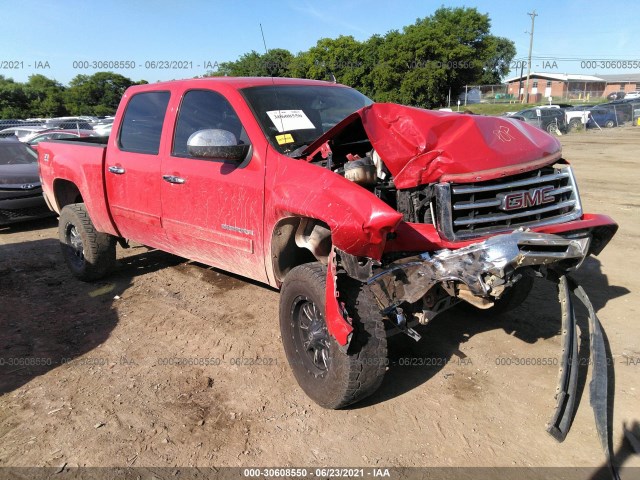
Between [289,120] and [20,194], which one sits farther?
[20,194]

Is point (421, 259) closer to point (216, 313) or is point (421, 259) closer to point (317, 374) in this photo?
point (317, 374)

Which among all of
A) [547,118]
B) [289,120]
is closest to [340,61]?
[547,118]

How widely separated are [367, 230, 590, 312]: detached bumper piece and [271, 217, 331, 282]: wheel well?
0.56m

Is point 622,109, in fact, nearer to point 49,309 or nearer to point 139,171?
point 139,171

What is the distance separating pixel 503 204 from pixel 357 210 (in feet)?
2.91

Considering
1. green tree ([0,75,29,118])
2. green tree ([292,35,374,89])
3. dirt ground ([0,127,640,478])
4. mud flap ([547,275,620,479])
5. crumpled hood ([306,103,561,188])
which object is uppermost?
green tree ([292,35,374,89])

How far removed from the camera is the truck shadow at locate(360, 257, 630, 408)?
3346 millimetres

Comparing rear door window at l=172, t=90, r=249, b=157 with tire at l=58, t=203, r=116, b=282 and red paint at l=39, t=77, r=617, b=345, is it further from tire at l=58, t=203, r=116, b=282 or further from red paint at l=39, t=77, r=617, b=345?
tire at l=58, t=203, r=116, b=282

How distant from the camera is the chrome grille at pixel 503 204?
8.87 feet

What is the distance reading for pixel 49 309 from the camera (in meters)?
4.73

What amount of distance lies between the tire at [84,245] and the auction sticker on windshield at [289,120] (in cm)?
273

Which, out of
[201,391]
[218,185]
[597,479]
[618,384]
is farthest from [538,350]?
[218,185]

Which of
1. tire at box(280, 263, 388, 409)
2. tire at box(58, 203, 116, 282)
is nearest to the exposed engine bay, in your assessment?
tire at box(280, 263, 388, 409)

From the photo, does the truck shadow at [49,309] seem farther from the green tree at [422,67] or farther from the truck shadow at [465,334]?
the green tree at [422,67]
